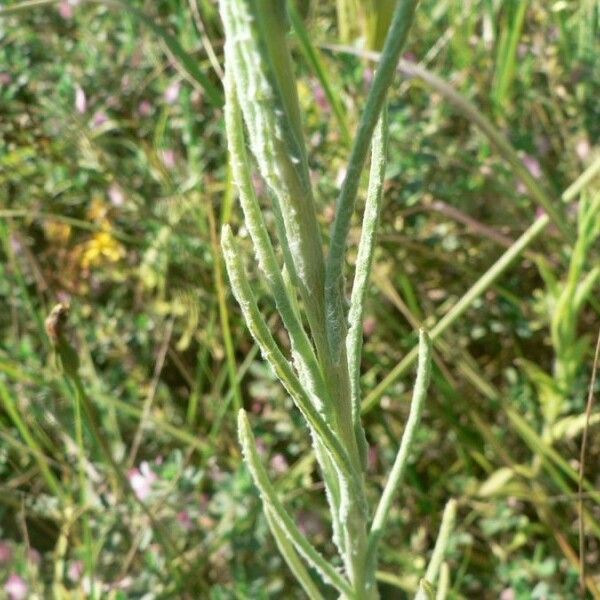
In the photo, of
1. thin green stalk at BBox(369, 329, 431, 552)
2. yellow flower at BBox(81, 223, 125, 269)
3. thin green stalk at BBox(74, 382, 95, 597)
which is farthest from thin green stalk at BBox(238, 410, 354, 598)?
yellow flower at BBox(81, 223, 125, 269)

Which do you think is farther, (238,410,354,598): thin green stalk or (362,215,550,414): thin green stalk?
(362,215,550,414): thin green stalk

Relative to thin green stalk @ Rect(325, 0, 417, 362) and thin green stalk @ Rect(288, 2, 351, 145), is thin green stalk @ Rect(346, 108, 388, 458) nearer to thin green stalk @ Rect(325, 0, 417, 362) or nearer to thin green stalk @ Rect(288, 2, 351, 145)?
thin green stalk @ Rect(325, 0, 417, 362)

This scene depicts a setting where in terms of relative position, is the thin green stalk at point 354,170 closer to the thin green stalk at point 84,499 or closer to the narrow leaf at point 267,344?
the narrow leaf at point 267,344

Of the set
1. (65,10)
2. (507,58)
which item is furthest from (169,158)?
(507,58)

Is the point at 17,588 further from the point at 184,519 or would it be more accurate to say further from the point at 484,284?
the point at 484,284

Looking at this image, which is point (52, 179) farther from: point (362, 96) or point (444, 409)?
point (444, 409)

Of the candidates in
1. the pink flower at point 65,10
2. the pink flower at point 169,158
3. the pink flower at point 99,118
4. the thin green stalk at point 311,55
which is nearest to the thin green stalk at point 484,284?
the thin green stalk at point 311,55

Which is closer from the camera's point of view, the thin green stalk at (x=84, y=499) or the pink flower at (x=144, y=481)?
the thin green stalk at (x=84, y=499)
